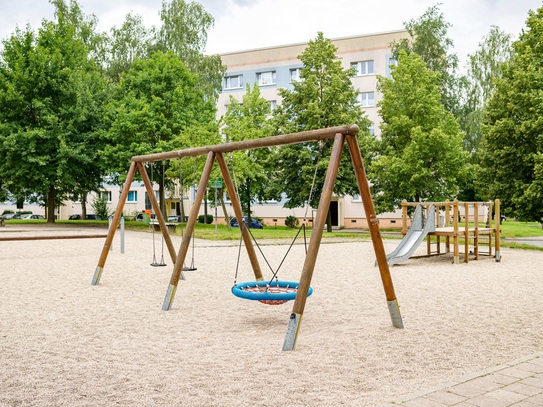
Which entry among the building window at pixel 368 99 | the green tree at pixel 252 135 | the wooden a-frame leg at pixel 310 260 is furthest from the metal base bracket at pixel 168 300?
the building window at pixel 368 99

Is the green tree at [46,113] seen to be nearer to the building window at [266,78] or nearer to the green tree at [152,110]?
the green tree at [152,110]

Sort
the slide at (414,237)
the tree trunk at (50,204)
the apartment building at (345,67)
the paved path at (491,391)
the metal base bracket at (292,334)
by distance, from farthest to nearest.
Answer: the apartment building at (345,67) < the tree trunk at (50,204) < the slide at (414,237) < the metal base bracket at (292,334) < the paved path at (491,391)

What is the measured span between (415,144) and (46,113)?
845 inches

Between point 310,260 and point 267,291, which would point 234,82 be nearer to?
point 267,291

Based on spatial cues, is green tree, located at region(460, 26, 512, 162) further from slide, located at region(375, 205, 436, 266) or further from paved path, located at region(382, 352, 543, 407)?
paved path, located at region(382, 352, 543, 407)

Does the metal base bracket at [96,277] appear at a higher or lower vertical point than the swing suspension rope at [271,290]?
lower

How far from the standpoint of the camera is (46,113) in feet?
101

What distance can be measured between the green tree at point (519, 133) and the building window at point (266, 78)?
25006 mm

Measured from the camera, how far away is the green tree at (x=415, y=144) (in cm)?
2828

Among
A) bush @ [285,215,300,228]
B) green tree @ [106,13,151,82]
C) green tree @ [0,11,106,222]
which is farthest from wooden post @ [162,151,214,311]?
bush @ [285,215,300,228]

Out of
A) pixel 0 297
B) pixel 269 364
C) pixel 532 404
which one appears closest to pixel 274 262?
pixel 0 297

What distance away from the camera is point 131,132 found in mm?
31312

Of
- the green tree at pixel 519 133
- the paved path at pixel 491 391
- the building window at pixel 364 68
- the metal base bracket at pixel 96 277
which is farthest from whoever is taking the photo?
the building window at pixel 364 68

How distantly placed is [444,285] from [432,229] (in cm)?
393
